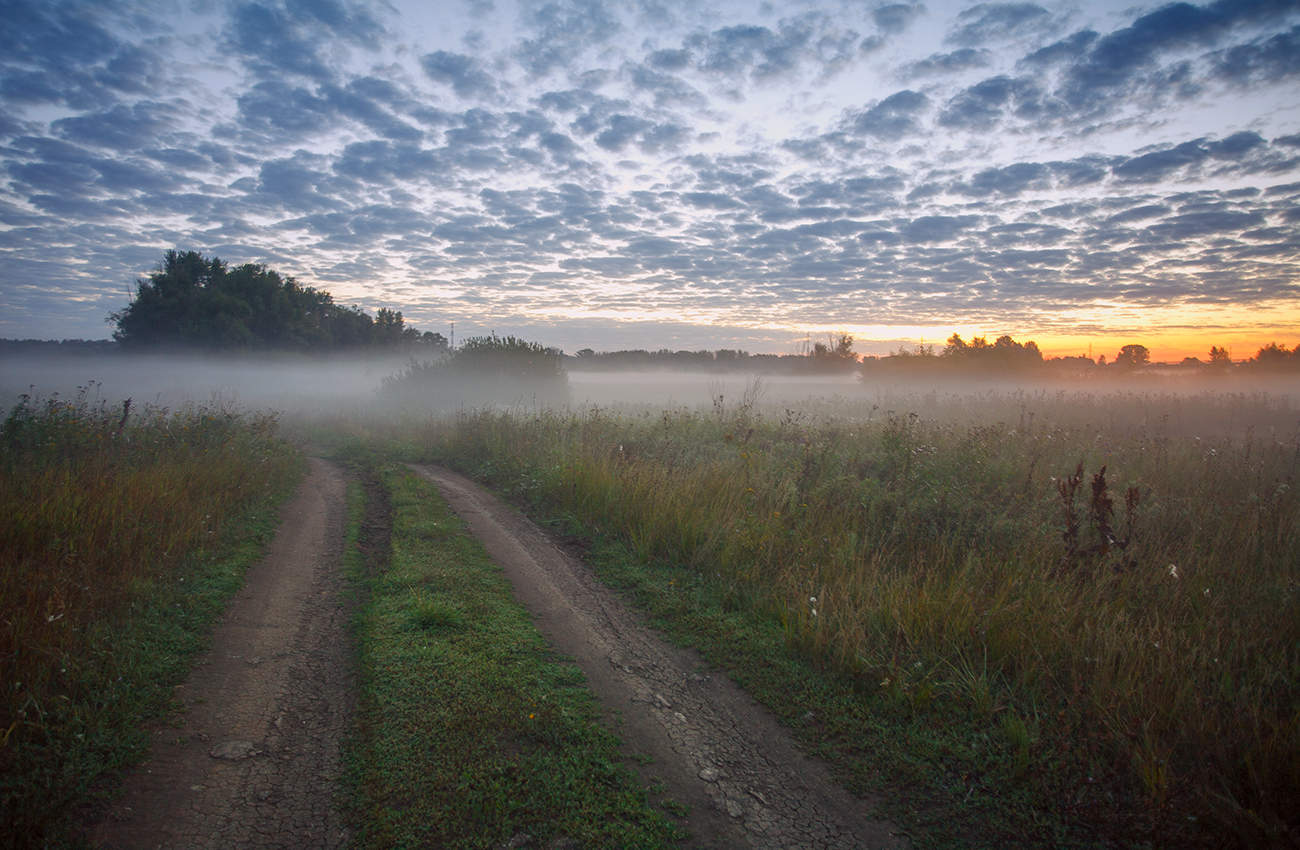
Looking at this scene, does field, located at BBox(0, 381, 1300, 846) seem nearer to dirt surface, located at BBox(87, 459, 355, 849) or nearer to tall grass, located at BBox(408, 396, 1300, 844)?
tall grass, located at BBox(408, 396, 1300, 844)

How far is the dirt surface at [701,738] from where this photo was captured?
2939 millimetres

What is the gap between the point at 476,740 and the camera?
3.42 meters

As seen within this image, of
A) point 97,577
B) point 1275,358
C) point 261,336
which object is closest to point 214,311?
point 261,336

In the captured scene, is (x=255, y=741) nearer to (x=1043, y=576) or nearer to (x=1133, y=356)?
(x=1043, y=576)

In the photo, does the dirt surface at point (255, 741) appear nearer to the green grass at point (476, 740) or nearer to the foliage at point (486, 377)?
the green grass at point (476, 740)

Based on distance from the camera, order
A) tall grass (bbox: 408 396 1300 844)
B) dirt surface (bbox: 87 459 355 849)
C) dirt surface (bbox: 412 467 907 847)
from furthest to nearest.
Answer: tall grass (bbox: 408 396 1300 844), dirt surface (bbox: 412 467 907 847), dirt surface (bbox: 87 459 355 849)

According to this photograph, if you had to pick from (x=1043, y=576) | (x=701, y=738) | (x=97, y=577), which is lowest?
(x=701, y=738)

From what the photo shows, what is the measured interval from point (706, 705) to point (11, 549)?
657cm

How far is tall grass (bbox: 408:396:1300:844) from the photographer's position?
3.22 meters

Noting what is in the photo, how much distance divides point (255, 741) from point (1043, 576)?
241 inches

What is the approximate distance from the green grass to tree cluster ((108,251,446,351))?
92.0ft

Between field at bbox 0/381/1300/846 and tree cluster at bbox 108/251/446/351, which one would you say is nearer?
field at bbox 0/381/1300/846

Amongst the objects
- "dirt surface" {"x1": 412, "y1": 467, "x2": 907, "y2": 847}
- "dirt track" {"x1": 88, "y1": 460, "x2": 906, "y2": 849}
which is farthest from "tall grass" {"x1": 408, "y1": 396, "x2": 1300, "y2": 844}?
"dirt track" {"x1": 88, "y1": 460, "x2": 906, "y2": 849}

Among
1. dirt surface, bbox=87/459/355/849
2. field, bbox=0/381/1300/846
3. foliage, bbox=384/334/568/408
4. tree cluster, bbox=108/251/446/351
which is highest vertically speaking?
tree cluster, bbox=108/251/446/351
